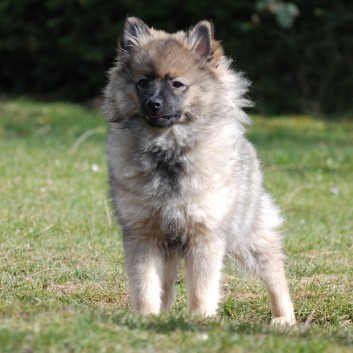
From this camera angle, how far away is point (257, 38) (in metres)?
14.4

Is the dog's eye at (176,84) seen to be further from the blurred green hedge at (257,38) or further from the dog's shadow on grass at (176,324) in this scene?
the blurred green hedge at (257,38)

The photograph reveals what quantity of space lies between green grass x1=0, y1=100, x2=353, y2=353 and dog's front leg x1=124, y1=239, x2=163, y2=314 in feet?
0.52

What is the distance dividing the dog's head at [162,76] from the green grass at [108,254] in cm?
112

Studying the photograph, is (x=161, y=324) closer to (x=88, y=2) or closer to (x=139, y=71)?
(x=139, y=71)

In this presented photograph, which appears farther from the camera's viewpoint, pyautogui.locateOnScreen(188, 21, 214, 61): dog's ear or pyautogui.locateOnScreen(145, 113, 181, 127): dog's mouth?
pyautogui.locateOnScreen(188, 21, 214, 61): dog's ear

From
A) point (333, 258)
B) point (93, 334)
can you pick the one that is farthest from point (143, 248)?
point (333, 258)

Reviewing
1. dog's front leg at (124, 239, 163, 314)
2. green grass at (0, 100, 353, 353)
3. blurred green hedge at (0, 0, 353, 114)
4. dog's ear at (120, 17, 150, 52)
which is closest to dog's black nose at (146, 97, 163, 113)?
dog's ear at (120, 17, 150, 52)

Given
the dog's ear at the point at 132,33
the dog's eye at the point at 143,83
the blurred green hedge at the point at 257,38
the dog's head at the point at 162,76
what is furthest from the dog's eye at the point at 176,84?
the blurred green hedge at the point at 257,38

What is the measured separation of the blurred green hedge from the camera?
1407cm

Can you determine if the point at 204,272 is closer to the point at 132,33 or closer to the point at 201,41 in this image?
the point at 201,41

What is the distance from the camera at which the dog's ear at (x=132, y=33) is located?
4.97 meters

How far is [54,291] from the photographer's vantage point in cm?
540

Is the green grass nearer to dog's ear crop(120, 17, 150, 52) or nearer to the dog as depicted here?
the dog

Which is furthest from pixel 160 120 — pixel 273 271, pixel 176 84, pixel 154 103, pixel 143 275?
pixel 273 271
